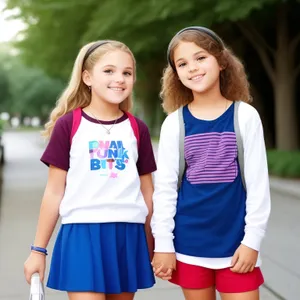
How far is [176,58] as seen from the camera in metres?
2.74

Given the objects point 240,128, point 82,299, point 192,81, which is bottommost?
point 82,299

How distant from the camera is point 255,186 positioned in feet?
8.43

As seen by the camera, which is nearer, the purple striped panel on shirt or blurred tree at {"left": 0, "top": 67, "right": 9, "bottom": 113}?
the purple striped panel on shirt

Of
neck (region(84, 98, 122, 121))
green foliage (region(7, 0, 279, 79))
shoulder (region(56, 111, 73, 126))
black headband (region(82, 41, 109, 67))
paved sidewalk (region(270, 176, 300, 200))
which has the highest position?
green foliage (region(7, 0, 279, 79))

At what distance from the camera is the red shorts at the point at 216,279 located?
8.57 feet

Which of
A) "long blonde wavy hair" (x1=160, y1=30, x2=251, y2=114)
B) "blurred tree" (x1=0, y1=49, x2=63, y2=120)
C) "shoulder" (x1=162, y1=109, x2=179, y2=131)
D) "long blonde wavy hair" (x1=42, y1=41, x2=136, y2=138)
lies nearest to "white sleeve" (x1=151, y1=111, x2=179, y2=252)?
"shoulder" (x1=162, y1=109, x2=179, y2=131)

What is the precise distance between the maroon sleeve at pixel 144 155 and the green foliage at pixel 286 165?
36.3ft

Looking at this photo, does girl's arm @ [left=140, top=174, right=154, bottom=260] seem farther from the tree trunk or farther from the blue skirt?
the tree trunk

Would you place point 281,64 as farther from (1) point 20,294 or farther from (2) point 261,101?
(1) point 20,294

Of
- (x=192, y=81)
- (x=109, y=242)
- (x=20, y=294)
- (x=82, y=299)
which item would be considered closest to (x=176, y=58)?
(x=192, y=81)

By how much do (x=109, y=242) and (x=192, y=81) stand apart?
0.79 m

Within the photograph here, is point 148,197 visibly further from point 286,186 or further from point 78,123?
point 286,186

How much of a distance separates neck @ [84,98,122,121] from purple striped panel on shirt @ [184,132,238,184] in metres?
0.44

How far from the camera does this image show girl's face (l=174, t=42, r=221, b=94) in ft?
8.78
